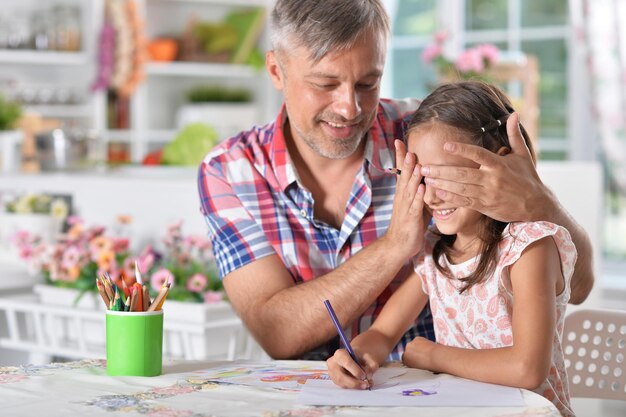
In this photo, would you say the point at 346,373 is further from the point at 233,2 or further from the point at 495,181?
the point at 233,2

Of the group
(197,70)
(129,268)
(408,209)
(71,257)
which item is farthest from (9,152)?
(408,209)

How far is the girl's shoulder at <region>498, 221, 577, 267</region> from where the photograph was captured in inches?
58.8

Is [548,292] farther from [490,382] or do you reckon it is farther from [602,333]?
[602,333]

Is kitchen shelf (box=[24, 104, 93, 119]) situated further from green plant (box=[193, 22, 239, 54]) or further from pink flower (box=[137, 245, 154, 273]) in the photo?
pink flower (box=[137, 245, 154, 273])

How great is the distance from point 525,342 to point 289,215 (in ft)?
2.20

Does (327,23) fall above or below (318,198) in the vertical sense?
above

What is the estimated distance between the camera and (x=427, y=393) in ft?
4.42

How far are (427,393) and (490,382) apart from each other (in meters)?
0.12

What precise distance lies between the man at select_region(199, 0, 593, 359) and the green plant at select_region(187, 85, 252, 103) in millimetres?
3853

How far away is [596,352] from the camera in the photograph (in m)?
1.93

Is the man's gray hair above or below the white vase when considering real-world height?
above

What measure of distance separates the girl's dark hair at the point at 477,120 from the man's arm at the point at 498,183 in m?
0.04

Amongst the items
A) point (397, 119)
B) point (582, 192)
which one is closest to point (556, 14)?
point (582, 192)

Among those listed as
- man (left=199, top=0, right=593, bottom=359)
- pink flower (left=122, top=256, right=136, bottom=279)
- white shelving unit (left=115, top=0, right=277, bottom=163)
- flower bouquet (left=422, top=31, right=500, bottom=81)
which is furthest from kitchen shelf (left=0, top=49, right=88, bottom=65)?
man (left=199, top=0, right=593, bottom=359)
